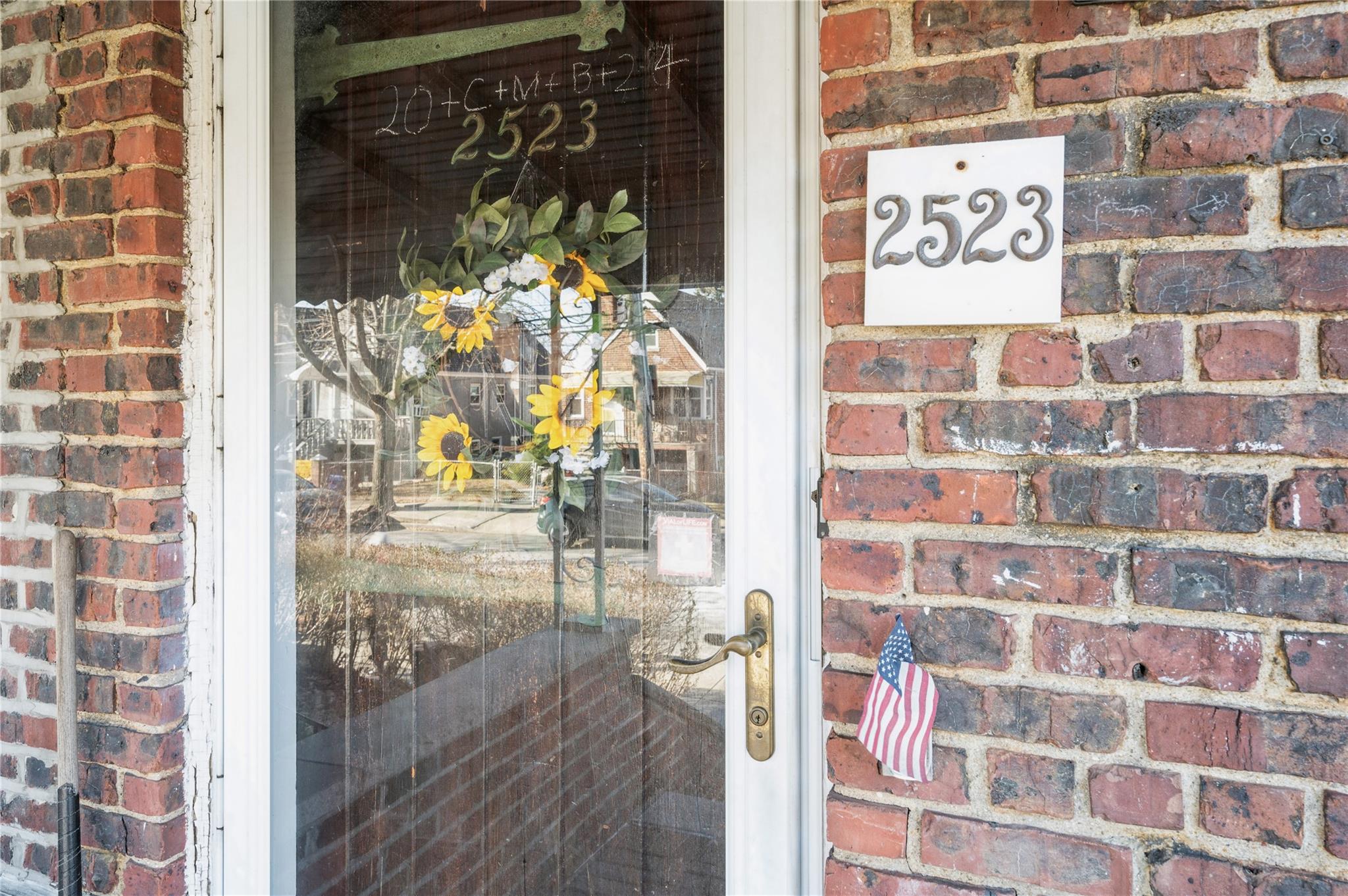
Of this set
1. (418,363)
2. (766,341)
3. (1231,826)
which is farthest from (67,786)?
(1231,826)

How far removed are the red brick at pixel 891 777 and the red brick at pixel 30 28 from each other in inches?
79.7

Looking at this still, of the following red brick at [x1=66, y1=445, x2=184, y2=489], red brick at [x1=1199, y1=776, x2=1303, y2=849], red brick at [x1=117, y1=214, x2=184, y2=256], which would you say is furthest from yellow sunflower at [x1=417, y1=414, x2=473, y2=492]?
red brick at [x1=1199, y1=776, x2=1303, y2=849]

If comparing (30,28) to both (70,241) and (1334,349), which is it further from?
(1334,349)

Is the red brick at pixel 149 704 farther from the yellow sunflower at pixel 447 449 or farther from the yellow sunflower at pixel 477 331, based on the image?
the yellow sunflower at pixel 477 331

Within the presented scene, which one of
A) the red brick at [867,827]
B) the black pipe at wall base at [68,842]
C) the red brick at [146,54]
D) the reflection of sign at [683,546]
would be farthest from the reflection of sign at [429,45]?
the black pipe at wall base at [68,842]

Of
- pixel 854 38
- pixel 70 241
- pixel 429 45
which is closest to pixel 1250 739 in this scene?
pixel 854 38

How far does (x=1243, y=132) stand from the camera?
961 millimetres

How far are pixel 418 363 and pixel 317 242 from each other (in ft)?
1.17

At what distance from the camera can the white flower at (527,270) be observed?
1.40m

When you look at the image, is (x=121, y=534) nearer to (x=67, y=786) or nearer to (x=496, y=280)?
(x=67, y=786)

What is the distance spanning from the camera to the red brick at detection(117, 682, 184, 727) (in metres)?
1.52

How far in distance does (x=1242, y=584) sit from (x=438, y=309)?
1.32 metres

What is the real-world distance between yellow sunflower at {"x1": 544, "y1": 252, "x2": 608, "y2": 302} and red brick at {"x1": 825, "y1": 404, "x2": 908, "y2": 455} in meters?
0.47

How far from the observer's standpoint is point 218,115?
1603mm
